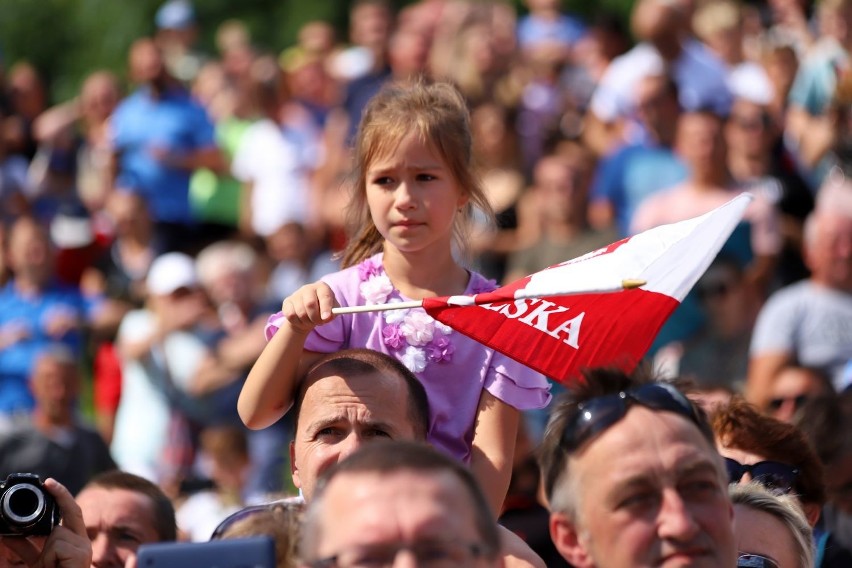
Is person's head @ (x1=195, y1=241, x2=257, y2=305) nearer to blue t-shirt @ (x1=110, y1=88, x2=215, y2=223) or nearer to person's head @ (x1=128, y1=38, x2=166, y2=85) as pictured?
blue t-shirt @ (x1=110, y1=88, x2=215, y2=223)

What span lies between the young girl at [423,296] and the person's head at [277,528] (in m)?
0.77

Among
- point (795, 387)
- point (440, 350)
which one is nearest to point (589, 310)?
point (440, 350)

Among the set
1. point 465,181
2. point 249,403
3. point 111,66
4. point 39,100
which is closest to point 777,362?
point 465,181

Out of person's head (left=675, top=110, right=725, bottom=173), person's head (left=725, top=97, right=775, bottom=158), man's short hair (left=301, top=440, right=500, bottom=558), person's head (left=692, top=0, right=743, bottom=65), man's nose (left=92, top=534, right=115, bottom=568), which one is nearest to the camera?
man's short hair (left=301, top=440, right=500, bottom=558)

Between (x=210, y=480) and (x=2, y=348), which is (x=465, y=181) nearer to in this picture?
(x=210, y=480)

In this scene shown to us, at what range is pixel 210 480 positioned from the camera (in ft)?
30.3

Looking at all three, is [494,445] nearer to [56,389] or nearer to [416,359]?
[416,359]

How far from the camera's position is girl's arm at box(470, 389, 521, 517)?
15.0 ft

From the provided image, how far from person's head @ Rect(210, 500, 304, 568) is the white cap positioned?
6703 mm

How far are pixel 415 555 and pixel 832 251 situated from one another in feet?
19.7

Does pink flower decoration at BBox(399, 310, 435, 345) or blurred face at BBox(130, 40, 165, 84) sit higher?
pink flower decoration at BBox(399, 310, 435, 345)

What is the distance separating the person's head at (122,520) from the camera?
199 inches

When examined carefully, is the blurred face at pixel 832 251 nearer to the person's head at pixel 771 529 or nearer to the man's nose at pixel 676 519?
the person's head at pixel 771 529

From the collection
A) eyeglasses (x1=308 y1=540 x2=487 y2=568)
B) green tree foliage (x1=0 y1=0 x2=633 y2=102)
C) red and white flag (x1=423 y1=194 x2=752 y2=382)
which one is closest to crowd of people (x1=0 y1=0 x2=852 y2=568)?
eyeglasses (x1=308 y1=540 x2=487 y2=568)
